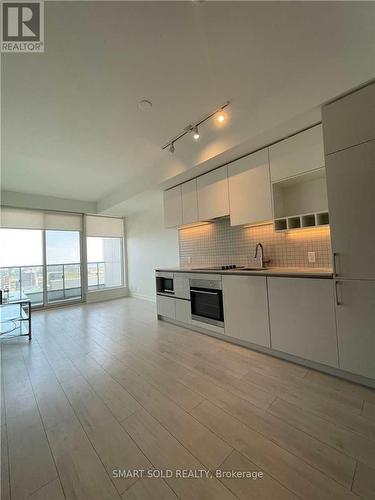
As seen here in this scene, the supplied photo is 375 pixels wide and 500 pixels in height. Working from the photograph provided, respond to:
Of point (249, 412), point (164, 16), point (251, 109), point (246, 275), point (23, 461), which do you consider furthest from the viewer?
point (246, 275)

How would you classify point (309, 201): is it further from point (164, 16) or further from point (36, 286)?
point (36, 286)

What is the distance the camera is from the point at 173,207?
13.4ft

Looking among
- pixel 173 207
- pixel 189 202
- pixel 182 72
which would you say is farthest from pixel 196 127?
pixel 173 207

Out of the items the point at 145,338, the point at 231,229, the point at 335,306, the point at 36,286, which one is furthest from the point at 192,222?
the point at 36,286

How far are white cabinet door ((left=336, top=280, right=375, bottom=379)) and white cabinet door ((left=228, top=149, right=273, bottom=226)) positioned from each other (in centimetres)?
118

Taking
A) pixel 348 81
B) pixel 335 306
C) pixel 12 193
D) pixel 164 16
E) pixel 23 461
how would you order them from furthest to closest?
pixel 12 193
pixel 335 306
pixel 348 81
pixel 164 16
pixel 23 461

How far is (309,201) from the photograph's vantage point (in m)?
2.66

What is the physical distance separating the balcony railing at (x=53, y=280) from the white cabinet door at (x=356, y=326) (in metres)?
6.12

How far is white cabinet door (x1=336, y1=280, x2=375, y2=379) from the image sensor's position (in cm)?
179

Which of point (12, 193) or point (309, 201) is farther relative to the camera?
point (12, 193)

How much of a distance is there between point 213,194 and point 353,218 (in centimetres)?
191

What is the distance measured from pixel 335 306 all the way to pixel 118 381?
2.19 metres

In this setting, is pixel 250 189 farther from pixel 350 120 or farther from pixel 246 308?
pixel 246 308

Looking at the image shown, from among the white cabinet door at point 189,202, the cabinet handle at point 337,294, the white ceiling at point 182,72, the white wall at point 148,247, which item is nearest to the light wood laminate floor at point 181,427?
→ the cabinet handle at point 337,294
